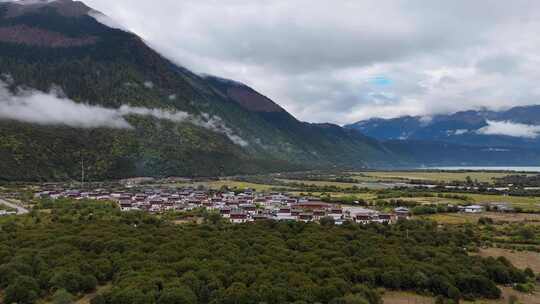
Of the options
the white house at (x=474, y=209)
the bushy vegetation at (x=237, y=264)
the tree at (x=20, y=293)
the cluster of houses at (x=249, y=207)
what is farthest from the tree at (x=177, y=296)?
the white house at (x=474, y=209)

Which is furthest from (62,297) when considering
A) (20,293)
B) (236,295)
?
(236,295)

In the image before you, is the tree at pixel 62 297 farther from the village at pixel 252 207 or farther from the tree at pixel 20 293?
the village at pixel 252 207

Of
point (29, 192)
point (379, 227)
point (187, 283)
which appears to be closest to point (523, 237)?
point (379, 227)

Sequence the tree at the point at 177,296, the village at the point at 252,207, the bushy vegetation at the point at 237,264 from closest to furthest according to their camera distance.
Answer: the tree at the point at 177,296, the bushy vegetation at the point at 237,264, the village at the point at 252,207

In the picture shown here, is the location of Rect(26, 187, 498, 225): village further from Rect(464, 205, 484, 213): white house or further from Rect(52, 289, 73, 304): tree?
Rect(52, 289, 73, 304): tree

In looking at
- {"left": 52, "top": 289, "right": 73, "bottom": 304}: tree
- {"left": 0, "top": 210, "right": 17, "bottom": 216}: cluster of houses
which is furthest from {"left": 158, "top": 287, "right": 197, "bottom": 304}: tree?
{"left": 0, "top": 210, "right": 17, "bottom": 216}: cluster of houses
